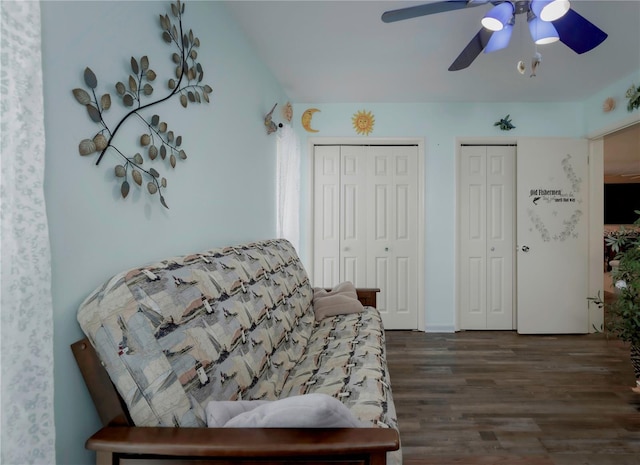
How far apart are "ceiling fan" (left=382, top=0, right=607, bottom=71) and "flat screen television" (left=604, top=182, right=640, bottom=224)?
9367 millimetres

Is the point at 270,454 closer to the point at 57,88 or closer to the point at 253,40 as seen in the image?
the point at 57,88

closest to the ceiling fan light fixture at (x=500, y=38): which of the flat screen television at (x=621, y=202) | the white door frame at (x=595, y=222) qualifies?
the white door frame at (x=595, y=222)

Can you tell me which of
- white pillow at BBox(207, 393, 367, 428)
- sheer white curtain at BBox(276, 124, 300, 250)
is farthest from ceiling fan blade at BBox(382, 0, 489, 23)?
sheer white curtain at BBox(276, 124, 300, 250)

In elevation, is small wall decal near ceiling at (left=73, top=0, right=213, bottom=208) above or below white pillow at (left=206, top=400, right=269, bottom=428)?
above

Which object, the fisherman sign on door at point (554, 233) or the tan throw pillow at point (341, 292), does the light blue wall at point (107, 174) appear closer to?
the tan throw pillow at point (341, 292)

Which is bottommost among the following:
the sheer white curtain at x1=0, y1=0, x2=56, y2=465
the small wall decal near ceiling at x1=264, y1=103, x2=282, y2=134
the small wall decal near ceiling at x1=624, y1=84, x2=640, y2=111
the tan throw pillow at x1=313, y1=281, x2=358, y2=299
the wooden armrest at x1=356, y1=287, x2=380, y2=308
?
the wooden armrest at x1=356, y1=287, x2=380, y2=308

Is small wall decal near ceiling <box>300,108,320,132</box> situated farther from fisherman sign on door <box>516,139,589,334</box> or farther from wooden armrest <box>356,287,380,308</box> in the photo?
fisherman sign on door <box>516,139,589,334</box>

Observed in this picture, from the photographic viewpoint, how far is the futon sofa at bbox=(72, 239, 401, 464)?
91 cm

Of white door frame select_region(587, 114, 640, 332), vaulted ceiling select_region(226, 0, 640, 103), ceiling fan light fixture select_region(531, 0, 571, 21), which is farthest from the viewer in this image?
white door frame select_region(587, 114, 640, 332)

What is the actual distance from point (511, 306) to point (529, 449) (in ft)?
8.02

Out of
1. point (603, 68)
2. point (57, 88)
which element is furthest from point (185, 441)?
point (603, 68)

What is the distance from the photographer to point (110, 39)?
121cm

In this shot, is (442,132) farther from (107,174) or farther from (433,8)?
(107,174)

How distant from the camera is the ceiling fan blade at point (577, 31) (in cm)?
175
